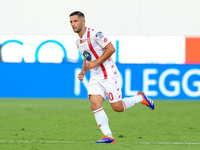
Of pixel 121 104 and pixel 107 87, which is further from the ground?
pixel 107 87

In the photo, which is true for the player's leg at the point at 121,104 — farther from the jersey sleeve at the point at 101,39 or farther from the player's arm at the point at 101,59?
the jersey sleeve at the point at 101,39

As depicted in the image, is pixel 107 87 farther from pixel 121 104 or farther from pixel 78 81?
pixel 78 81

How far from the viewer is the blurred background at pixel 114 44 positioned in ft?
56.9

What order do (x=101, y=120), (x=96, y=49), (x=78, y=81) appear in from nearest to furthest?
(x=101, y=120) < (x=96, y=49) < (x=78, y=81)

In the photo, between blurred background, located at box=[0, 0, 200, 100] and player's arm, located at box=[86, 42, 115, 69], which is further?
blurred background, located at box=[0, 0, 200, 100]

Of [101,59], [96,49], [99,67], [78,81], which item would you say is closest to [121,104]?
[99,67]

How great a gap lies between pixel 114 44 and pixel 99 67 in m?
14.7

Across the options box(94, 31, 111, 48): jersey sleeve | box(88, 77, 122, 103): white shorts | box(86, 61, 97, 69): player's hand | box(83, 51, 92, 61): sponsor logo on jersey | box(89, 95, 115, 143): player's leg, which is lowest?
box(89, 95, 115, 143): player's leg

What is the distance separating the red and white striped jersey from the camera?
8.34 metres

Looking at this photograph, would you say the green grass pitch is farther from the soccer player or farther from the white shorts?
the white shorts

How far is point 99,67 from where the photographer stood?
848cm

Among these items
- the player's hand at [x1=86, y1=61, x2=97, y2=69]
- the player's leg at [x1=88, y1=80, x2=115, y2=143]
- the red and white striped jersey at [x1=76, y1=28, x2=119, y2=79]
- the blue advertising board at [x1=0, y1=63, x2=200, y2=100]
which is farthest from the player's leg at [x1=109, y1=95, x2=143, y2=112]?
the blue advertising board at [x1=0, y1=63, x2=200, y2=100]

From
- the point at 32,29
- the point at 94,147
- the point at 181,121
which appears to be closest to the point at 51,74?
the point at 181,121

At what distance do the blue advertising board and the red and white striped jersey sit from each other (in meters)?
8.68
